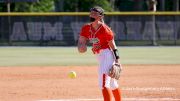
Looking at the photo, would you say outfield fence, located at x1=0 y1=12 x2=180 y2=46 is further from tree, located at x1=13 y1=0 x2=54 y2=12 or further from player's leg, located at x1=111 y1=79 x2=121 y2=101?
player's leg, located at x1=111 y1=79 x2=121 y2=101

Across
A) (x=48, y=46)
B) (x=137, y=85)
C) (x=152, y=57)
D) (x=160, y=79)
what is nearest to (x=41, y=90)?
(x=137, y=85)

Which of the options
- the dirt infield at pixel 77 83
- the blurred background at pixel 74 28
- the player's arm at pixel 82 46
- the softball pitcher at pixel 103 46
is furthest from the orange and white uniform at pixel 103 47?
the blurred background at pixel 74 28

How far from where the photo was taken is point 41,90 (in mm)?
12766

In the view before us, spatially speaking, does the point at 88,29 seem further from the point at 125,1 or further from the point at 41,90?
the point at 125,1

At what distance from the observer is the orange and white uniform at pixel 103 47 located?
9.17m

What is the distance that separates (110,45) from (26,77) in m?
6.70

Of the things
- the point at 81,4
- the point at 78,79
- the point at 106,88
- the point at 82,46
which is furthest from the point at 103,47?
the point at 81,4

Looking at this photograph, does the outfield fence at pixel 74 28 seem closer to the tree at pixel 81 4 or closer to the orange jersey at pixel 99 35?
the tree at pixel 81 4

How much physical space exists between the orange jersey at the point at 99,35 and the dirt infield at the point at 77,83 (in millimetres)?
2586

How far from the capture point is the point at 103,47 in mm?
9258

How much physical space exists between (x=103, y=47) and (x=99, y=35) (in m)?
0.22

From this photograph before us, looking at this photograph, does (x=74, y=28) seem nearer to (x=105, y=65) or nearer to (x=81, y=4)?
(x=81, y=4)

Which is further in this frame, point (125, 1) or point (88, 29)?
point (125, 1)

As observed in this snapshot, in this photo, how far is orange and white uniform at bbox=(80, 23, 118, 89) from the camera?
9172mm
